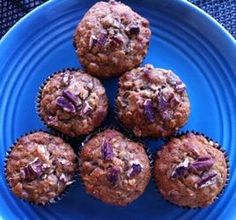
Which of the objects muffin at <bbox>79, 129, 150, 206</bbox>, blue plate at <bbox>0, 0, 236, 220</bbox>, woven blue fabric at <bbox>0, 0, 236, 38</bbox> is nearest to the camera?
muffin at <bbox>79, 129, 150, 206</bbox>

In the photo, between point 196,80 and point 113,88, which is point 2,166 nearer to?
point 113,88

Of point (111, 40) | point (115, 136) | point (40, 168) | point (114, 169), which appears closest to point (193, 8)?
point (111, 40)

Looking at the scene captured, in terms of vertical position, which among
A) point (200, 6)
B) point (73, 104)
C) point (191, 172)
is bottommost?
point (191, 172)

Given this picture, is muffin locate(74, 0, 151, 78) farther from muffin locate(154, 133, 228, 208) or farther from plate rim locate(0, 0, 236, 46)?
muffin locate(154, 133, 228, 208)

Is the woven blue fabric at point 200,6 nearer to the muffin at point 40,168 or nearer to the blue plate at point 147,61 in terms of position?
the blue plate at point 147,61

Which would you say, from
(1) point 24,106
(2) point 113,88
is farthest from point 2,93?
(2) point 113,88

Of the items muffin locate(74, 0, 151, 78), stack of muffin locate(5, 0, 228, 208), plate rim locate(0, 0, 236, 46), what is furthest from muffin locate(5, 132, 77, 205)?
plate rim locate(0, 0, 236, 46)

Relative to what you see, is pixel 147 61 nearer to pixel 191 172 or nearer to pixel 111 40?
pixel 111 40
